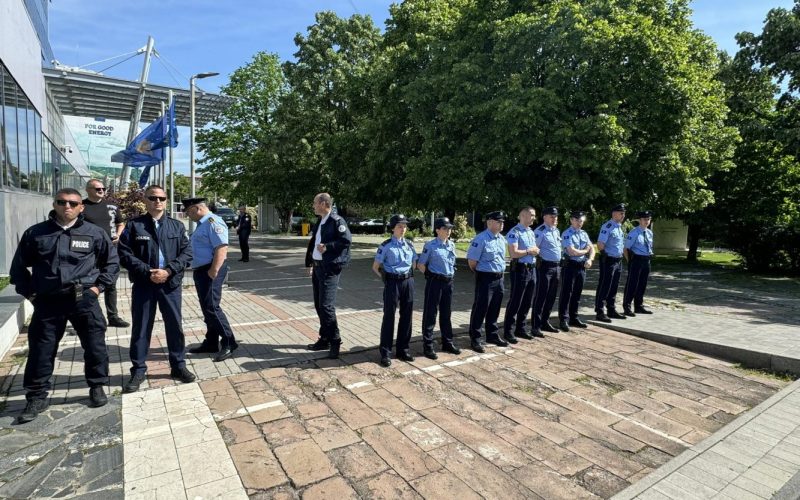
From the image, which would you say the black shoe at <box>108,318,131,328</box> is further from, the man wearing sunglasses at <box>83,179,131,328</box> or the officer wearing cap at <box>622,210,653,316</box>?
the officer wearing cap at <box>622,210,653,316</box>

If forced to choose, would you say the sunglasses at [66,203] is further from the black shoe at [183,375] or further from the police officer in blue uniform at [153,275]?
the black shoe at [183,375]

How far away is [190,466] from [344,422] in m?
1.19

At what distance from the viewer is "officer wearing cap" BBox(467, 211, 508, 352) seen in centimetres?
602

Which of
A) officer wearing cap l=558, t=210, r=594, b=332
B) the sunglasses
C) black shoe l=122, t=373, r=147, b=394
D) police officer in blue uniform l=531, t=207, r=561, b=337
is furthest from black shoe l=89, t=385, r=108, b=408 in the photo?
officer wearing cap l=558, t=210, r=594, b=332

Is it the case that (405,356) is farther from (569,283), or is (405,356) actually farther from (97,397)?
(569,283)

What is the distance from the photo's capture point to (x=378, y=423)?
3.88m

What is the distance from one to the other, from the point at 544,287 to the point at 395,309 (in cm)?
260

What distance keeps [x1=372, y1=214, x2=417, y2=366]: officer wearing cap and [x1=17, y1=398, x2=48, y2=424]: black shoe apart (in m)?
3.13

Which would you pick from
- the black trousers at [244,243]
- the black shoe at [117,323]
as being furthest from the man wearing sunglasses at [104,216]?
the black trousers at [244,243]

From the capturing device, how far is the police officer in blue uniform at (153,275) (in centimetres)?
439

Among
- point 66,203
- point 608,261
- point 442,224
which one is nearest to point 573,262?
point 608,261

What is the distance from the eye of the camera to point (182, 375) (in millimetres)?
4645

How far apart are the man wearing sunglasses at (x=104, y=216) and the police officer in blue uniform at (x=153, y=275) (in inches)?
68.1

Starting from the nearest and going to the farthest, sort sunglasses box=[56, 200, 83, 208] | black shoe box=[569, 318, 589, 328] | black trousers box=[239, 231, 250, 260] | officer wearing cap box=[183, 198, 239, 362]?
sunglasses box=[56, 200, 83, 208] → officer wearing cap box=[183, 198, 239, 362] → black shoe box=[569, 318, 589, 328] → black trousers box=[239, 231, 250, 260]
